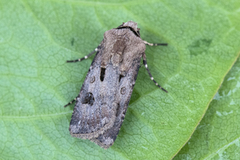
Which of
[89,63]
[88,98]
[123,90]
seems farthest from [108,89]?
[89,63]

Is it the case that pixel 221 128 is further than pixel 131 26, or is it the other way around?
pixel 131 26

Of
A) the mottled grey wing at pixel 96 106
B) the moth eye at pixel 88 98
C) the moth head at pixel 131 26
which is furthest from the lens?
the moth head at pixel 131 26

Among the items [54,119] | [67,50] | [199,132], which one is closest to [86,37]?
[67,50]

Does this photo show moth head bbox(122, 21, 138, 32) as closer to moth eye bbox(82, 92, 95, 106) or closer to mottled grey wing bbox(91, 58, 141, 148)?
mottled grey wing bbox(91, 58, 141, 148)

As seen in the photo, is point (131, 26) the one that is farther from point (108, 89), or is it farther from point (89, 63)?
point (108, 89)

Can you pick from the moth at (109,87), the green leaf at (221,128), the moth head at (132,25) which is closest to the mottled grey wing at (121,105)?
the moth at (109,87)

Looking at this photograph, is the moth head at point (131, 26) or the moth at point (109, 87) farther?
the moth head at point (131, 26)

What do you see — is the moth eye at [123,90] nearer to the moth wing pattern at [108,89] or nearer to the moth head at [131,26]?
the moth wing pattern at [108,89]

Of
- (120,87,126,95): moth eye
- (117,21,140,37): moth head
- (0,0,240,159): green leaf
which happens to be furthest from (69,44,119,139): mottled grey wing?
(117,21,140,37): moth head
